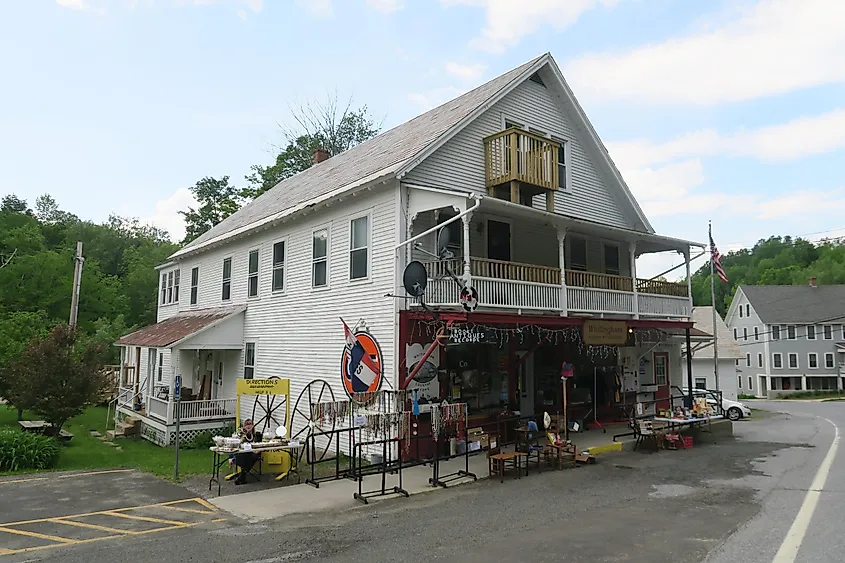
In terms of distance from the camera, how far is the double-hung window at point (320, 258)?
16.2m

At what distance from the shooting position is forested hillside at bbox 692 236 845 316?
79.3m

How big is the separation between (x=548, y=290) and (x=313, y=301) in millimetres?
6653

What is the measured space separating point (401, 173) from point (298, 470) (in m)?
7.01

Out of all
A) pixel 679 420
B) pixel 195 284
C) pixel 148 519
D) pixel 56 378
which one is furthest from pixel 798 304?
pixel 148 519

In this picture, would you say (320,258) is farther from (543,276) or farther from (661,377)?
(661,377)

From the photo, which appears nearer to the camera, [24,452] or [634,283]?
[24,452]

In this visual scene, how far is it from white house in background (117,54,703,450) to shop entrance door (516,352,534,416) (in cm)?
261

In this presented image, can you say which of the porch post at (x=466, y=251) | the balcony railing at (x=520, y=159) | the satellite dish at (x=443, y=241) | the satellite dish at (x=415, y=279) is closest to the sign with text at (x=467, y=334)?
the porch post at (x=466, y=251)

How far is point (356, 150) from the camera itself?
21891 millimetres

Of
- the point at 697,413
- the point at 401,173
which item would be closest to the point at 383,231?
the point at 401,173

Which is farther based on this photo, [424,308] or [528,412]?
[528,412]

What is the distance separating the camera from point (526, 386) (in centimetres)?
1723

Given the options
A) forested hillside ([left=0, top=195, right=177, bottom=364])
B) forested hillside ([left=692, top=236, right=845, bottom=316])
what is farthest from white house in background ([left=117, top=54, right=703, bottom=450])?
forested hillside ([left=692, top=236, right=845, bottom=316])

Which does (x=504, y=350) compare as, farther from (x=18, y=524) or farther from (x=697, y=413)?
(x=18, y=524)
